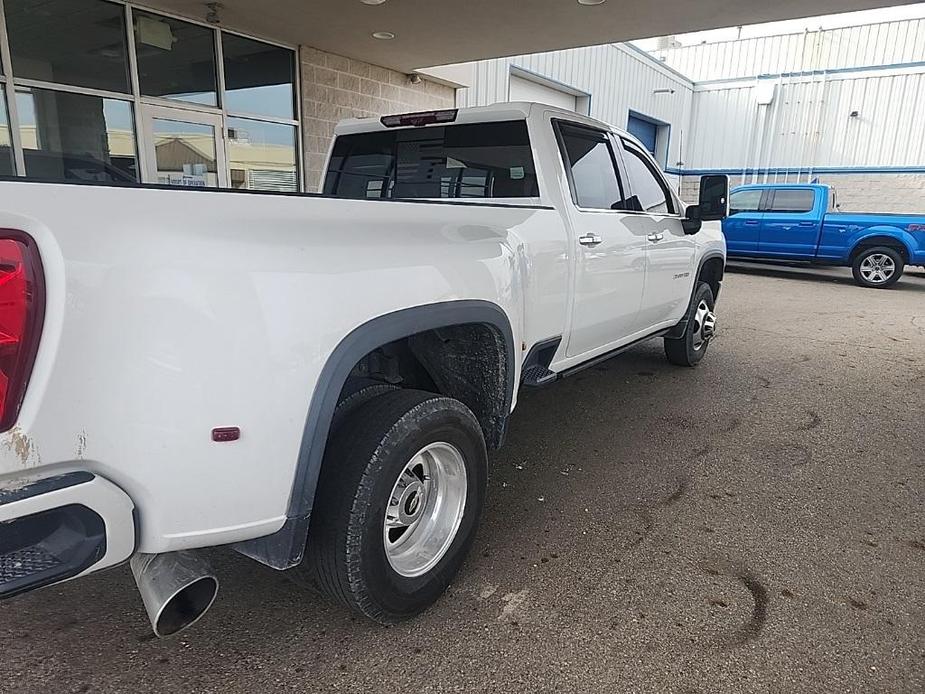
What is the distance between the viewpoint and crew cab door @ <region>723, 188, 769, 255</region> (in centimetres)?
1405

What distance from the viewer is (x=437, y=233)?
2.46 m

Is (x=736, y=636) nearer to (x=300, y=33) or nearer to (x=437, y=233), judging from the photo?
(x=437, y=233)

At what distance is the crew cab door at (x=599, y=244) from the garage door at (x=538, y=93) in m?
10.7

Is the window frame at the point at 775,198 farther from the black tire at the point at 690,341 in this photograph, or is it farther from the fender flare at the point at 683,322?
the fender flare at the point at 683,322

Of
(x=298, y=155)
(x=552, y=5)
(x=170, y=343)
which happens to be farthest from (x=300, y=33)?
(x=170, y=343)

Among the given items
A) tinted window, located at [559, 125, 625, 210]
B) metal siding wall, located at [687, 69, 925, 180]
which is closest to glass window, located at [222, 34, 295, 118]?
tinted window, located at [559, 125, 625, 210]

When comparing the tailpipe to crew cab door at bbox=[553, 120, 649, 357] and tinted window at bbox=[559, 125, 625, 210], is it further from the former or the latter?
tinted window at bbox=[559, 125, 625, 210]

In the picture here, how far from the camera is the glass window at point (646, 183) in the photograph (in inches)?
183

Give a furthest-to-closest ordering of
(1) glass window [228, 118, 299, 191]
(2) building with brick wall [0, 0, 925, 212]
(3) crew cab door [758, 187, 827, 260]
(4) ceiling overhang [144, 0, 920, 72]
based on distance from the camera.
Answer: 1. (3) crew cab door [758, 187, 827, 260]
2. (1) glass window [228, 118, 299, 191]
3. (4) ceiling overhang [144, 0, 920, 72]
4. (2) building with brick wall [0, 0, 925, 212]

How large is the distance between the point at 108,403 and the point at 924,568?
342 centimetres

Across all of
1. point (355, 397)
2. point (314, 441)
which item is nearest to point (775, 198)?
point (355, 397)

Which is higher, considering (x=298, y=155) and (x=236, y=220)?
(x=298, y=155)

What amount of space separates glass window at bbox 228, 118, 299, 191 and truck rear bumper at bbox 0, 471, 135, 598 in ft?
27.2

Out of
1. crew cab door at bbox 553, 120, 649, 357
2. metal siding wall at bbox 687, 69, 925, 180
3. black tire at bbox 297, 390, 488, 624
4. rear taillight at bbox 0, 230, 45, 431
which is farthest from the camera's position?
metal siding wall at bbox 687, 69, 925, 180
